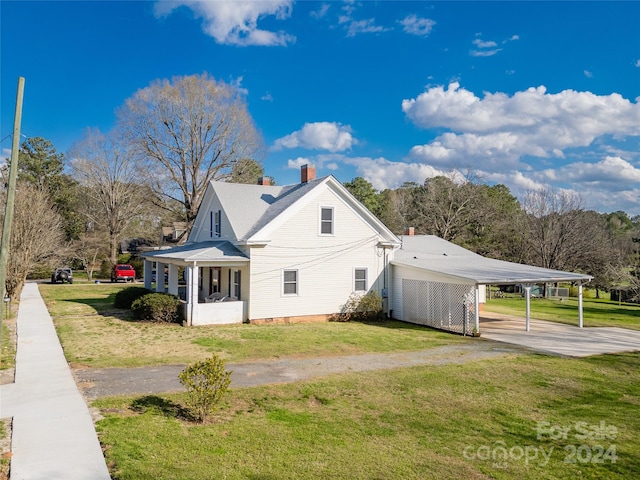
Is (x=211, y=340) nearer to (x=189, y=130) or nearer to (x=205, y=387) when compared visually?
(x=205, y=387)

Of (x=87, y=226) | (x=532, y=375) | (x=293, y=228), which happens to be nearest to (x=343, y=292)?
(x=293, y=228)

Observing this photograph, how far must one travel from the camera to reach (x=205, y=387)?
778cm

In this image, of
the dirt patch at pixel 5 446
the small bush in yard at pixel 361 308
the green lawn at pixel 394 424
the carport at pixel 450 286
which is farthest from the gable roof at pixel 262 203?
the dirt patch at pixel 5 446

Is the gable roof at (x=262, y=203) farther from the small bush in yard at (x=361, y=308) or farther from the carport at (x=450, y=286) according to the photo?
the small bush in yard at (x=361, y=308)

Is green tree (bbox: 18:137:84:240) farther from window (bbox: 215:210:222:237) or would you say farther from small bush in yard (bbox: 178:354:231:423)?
small bush in yard (bbox: 178:354:231:423)

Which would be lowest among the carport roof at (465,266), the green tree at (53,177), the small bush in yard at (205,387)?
the small bush in yard at (205,387)

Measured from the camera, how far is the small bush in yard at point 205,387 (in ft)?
25.2

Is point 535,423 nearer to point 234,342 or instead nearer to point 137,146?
point 234,342

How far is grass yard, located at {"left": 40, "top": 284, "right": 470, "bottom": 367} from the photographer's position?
12602 mm

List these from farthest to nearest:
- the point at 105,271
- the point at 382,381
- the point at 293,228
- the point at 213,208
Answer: the point at 105,271 → the point at 213,208 → the point at 293,228 → the point at 382,381

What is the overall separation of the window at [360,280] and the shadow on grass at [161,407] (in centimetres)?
1379

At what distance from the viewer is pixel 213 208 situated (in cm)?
2423

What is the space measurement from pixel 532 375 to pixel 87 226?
2187 inches

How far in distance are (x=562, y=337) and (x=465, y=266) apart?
18.5 feet
